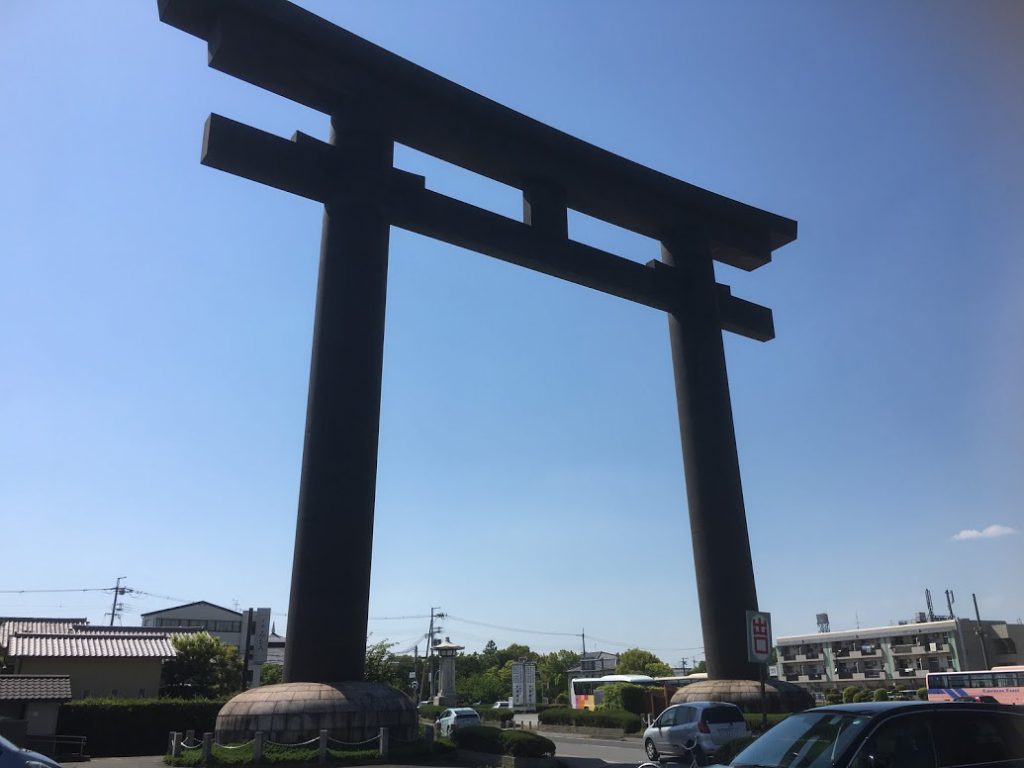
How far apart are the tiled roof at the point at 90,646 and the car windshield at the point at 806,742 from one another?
2988 centimetres

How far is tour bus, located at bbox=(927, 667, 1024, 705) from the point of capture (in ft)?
104

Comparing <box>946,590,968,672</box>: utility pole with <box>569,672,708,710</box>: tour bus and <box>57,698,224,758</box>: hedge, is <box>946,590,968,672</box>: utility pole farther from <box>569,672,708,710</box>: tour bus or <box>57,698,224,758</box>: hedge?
<box>57,698,224,758</box>: hedge

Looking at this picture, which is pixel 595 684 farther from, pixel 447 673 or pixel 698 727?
pixel 698 727

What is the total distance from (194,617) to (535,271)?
231 feet

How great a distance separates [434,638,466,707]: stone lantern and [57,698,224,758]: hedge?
61.0 feet

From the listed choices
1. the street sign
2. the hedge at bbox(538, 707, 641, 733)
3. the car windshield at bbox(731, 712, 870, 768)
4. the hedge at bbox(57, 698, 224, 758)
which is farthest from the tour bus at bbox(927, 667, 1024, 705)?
the car windshield at bbox(731, 712, 870, 768)

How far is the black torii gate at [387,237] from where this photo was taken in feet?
57.7

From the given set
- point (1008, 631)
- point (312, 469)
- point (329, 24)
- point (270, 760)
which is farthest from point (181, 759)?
point (1008, 631)

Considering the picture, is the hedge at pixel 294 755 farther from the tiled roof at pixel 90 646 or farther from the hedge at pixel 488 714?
the hedge at pixel 488 714

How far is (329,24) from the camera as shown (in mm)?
20500

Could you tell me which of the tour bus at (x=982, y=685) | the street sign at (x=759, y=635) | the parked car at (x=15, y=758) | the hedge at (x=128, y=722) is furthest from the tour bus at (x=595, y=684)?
the parked car at (x=15, y=758)

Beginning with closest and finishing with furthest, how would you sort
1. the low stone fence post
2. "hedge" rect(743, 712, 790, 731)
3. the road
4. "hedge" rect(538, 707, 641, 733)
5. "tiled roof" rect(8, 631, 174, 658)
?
the low stone fence post, the road, "hedge" rect(743, 712, 790, 731), "tiled roof" rect(8, 631, 174, 658), "hedge" rect(538, 707, 641, 733)

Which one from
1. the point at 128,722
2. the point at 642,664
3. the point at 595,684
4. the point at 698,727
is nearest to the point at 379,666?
the point at 595,684

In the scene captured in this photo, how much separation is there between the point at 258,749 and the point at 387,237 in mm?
12691
